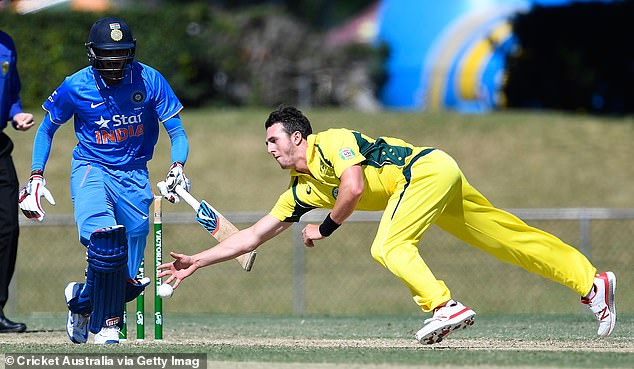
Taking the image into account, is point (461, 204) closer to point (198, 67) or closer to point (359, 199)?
point (359, 199)

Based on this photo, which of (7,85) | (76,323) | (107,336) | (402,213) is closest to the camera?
(402,213)

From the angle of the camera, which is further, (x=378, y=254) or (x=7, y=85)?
(x=7, y=85)

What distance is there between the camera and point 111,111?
8.37m

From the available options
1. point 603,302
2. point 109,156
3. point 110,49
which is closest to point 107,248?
point 109,156

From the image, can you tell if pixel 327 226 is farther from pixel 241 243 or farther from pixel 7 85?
pixel 7 85

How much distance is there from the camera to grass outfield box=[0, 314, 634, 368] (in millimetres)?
6902

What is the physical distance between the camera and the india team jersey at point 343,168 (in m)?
7.66

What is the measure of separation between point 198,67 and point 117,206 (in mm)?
15039

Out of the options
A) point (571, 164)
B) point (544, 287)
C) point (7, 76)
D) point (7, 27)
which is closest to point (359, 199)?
point (7, 76)

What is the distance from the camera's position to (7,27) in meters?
21.4

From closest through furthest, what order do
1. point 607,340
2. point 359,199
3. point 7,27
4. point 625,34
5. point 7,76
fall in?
point 359,199
point 607,340
point 7,76
point 7,27
point 625,34

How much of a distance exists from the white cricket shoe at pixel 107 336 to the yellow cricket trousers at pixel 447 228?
190 centimetres

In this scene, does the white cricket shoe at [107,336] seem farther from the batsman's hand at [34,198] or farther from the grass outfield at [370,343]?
the batsman's hand at [34,198]

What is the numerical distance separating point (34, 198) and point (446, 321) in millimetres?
2917
